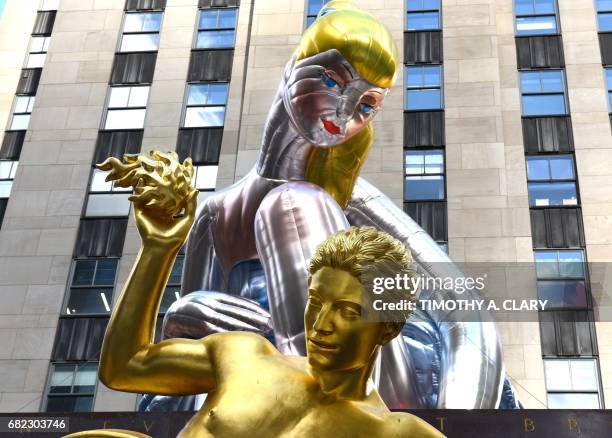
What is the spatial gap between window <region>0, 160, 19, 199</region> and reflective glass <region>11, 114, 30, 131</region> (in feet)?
3.23

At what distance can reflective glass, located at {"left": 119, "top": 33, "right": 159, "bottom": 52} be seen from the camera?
2234cm

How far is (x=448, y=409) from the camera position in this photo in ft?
27.7

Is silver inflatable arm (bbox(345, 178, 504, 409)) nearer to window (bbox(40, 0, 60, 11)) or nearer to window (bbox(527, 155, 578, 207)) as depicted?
window (bbox(527, 155, 578, 207))

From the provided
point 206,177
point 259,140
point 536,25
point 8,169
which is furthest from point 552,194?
point 8,169

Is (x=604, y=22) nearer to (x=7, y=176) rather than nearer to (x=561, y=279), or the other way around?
(x=561, y=279)

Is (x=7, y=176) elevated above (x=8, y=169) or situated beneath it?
situated beneath

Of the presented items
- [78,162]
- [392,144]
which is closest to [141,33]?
[78,162]

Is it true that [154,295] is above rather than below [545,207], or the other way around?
A: below

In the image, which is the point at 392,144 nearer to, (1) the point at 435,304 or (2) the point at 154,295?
(1) the point at 435,304

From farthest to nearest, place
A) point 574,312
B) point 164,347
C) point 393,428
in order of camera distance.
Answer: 1. point 574,312
2. point 164,347
3. point 393,428

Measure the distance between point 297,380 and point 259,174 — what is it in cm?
666

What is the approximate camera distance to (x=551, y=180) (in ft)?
62.2

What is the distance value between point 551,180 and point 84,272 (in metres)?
10.5

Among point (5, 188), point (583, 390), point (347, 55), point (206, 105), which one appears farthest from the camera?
point (206, 105)
